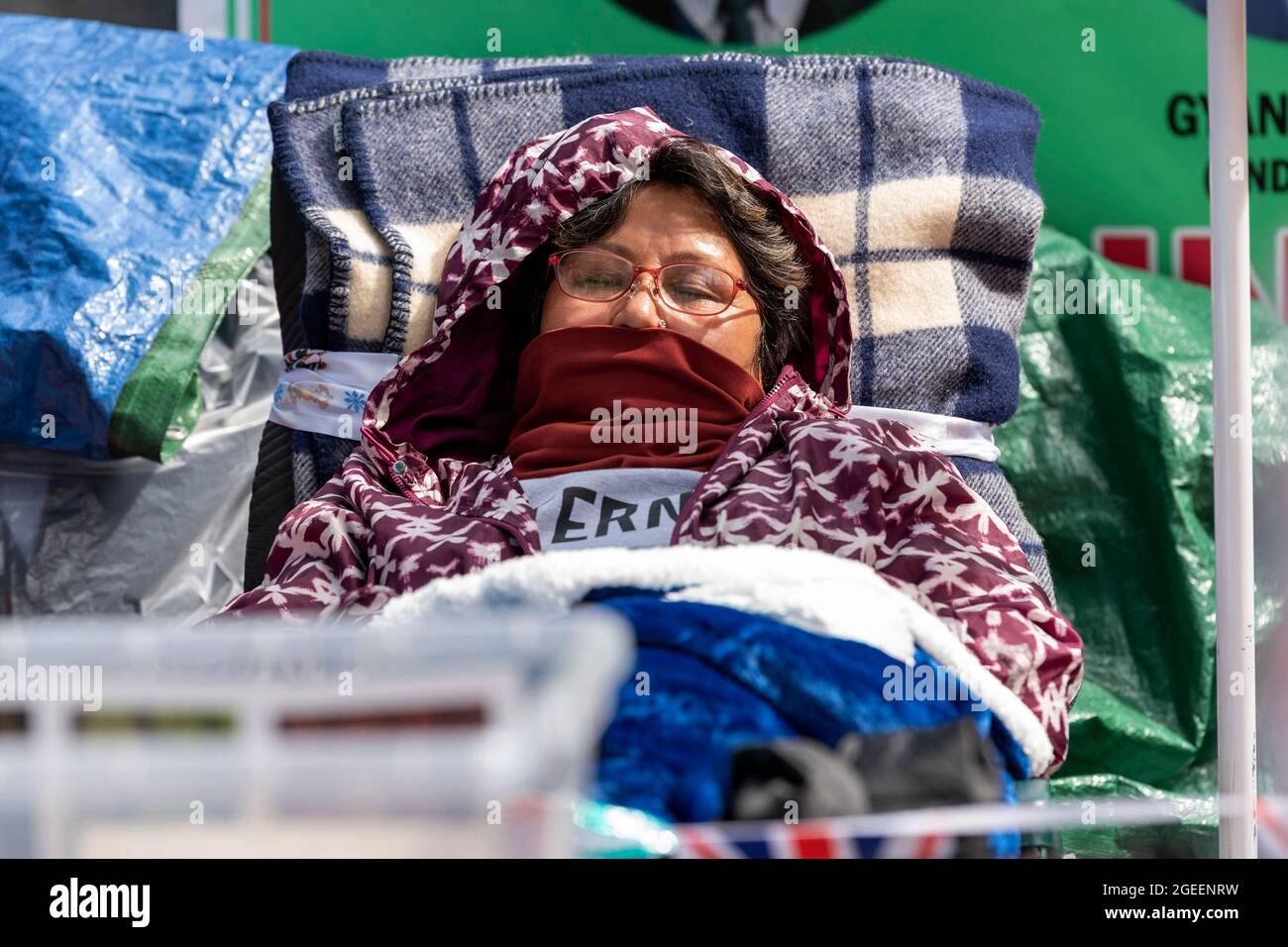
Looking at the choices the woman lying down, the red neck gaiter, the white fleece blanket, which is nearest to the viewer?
the woman lying down

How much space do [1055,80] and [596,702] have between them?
9.48 feet

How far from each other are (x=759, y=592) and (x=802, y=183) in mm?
1195

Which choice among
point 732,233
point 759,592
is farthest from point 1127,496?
point 759,592

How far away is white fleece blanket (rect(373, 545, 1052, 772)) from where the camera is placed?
4.56 ft

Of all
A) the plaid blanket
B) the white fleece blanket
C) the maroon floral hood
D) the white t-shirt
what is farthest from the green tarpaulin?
the white fleece blanket

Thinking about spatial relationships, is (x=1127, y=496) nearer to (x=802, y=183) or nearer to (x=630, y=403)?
(x=802, y=183)

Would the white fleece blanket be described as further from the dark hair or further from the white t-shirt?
the dark hair

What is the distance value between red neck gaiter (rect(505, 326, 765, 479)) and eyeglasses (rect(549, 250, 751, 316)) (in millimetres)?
68

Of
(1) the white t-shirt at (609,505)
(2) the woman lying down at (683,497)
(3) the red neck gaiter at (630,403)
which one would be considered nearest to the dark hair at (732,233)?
(2) the woman lying down at (683,497)

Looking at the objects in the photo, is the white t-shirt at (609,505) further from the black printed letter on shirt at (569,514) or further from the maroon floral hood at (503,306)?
the maroon floral hood at (503,306)
